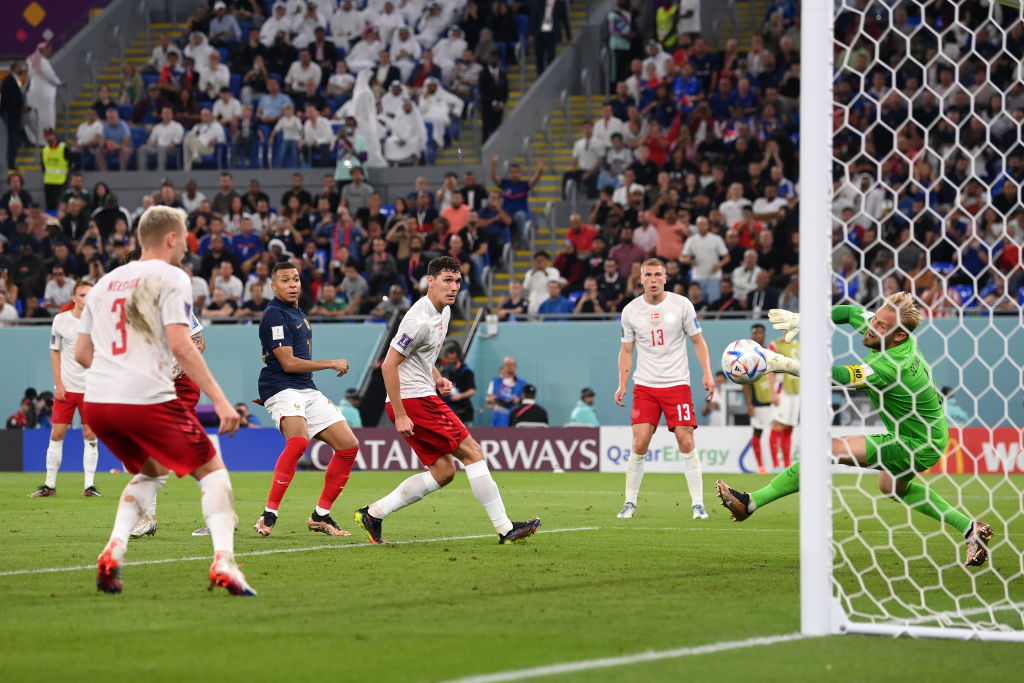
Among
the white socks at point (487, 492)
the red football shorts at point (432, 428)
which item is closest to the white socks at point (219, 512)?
the red football shorts at point (432, 428)

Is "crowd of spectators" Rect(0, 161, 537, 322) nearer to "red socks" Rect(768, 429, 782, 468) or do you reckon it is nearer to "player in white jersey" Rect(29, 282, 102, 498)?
"red socks" Rect(768, 429, 782, 468)

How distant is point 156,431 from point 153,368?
1.07 feet

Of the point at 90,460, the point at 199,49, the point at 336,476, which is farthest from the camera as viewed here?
the point at 199,49

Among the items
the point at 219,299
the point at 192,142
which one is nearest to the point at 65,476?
the point at 219,299

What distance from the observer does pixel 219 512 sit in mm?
7102

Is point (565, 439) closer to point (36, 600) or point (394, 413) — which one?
point (394, 413)

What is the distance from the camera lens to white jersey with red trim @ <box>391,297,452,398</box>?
9734 millimetres

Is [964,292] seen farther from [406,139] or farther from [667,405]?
[406,139]

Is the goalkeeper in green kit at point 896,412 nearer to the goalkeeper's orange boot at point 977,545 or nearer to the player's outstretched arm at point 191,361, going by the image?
the goalkeeper's orange boot at point 977,545

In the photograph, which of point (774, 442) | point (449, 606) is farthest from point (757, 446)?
point (449, 606)

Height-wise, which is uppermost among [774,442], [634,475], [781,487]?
[781,487]

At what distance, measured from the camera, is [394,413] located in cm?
970

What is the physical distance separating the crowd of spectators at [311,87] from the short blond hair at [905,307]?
19.3 m

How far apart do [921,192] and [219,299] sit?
12116mm
